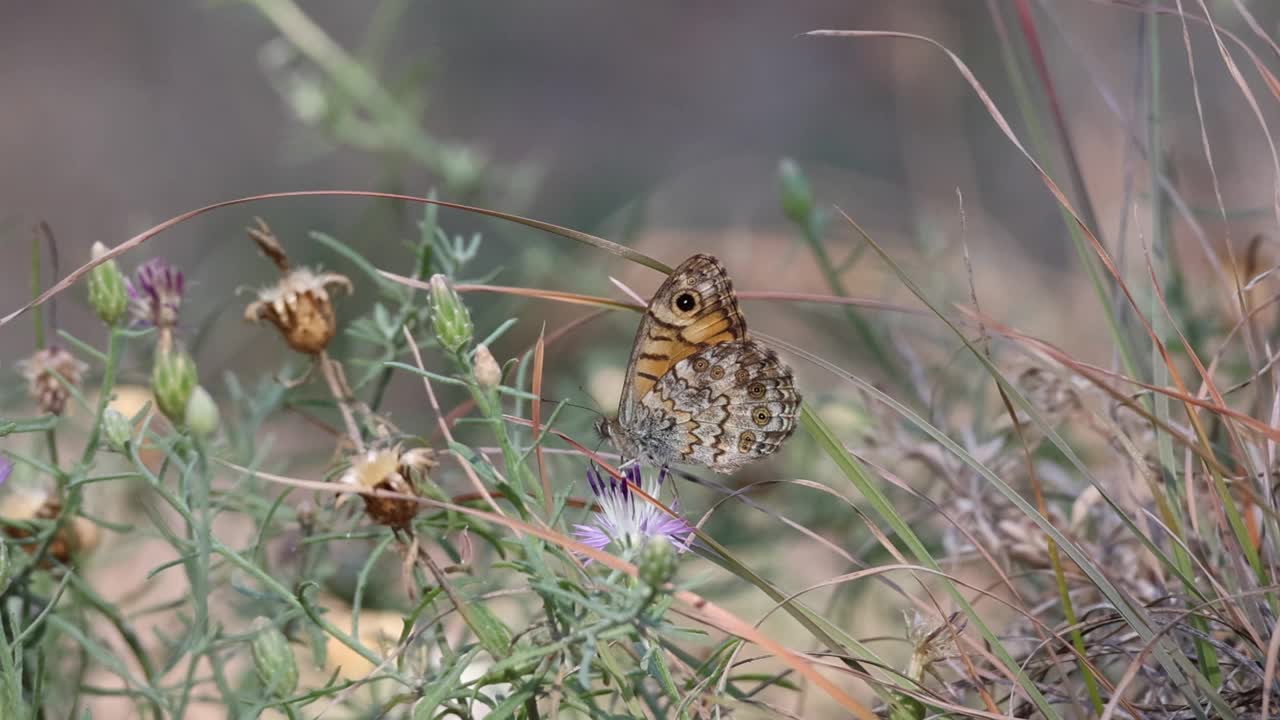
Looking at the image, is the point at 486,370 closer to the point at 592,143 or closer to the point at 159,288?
the point at 159,288

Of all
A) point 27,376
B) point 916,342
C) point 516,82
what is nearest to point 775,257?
point 916,342

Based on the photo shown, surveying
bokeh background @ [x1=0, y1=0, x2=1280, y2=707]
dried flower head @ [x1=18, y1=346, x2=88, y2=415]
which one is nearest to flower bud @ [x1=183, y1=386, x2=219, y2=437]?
dried flower head @ [x1=18, y1=346, x2=88, y2=415]

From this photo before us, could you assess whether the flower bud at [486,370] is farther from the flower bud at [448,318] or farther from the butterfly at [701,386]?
the butterfly at [701,386]

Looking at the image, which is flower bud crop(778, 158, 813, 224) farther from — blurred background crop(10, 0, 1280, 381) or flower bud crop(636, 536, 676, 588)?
flower bud crop(636, 536, 676, 588)

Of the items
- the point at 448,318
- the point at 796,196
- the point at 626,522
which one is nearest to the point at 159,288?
the point at 448,318

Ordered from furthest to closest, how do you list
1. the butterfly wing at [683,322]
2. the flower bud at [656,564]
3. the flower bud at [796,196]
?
1. the flower bud at [796,196]
2. the butterfly wing at [683,322]
3. the flower bud at [656,564]

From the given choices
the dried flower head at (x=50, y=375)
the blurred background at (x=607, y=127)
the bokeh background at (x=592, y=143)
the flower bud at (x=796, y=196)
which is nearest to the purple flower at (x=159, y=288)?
the dried flower head at (x=50, y=375)
